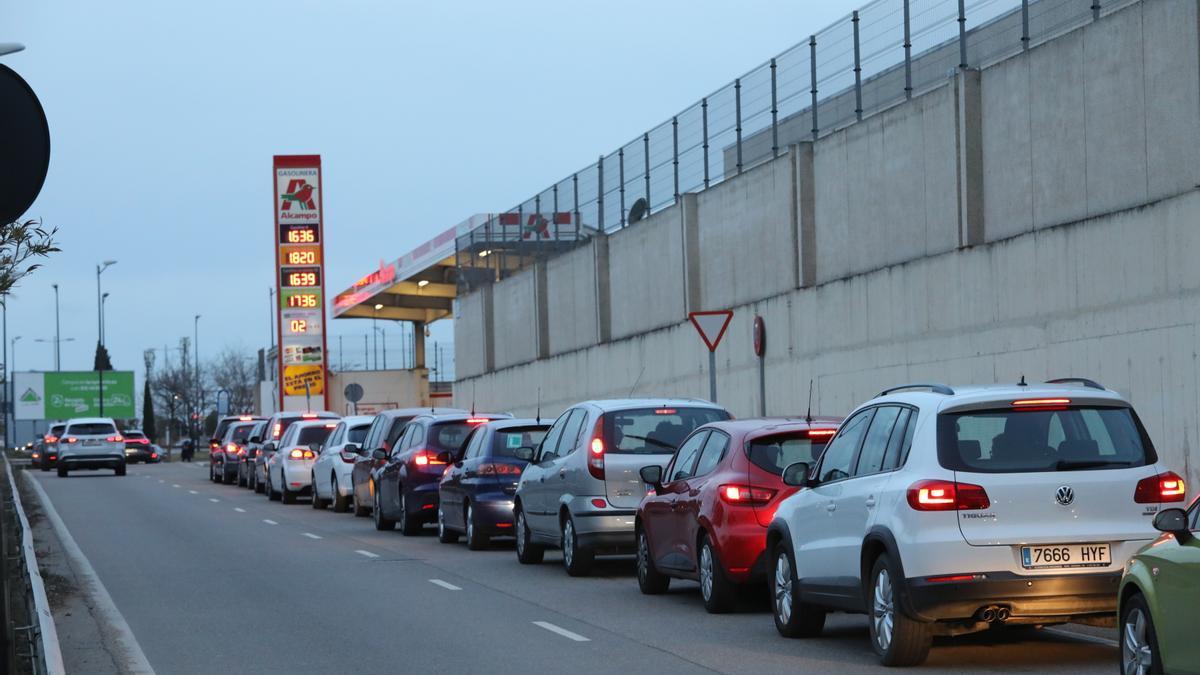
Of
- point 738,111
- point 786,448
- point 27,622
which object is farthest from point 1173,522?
point 738,111

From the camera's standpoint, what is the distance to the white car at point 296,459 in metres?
35.7

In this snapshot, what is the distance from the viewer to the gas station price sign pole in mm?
72375

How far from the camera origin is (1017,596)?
1026 cm

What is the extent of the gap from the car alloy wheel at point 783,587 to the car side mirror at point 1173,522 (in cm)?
436

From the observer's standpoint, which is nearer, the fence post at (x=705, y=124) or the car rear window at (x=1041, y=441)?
the car rear window at (x=1041, y=441)

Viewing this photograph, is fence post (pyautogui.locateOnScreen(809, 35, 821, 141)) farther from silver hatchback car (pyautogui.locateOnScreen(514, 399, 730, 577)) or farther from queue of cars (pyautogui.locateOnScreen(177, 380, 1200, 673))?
queue of cars (pyautogui.locateOnScreen(177, 380, 1200, 673))

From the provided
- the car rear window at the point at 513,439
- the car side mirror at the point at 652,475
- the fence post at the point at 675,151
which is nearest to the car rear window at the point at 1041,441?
the car side mirror at the point at 652,475

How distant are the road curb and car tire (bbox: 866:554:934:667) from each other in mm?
4589

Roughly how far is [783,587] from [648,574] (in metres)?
3.27

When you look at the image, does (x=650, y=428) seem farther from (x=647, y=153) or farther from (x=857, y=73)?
(x=647, y=153)

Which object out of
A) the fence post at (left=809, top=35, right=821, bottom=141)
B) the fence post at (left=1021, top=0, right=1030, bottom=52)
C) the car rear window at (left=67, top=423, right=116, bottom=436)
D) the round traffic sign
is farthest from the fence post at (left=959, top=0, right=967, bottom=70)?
the car rear window at (left=67, top=423, right=116, bottom=436)

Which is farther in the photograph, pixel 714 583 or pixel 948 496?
pixel 714 583

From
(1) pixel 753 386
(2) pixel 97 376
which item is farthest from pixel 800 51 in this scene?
(2) pixel 97 376

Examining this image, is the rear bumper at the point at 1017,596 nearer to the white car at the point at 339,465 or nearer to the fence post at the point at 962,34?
the fence post at the point at 962,34
